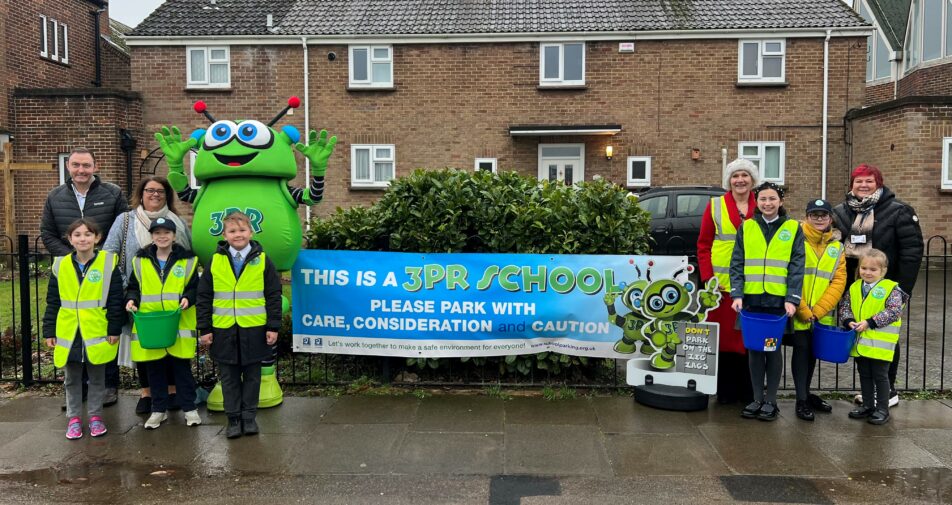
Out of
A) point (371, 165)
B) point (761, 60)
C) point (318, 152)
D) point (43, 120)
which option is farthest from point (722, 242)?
point (43, 120)

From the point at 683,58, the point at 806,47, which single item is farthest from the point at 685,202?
the point at 806,47

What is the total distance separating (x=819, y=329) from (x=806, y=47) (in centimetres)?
1498

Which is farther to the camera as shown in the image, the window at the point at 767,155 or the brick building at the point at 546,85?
the window at the point at 767,155

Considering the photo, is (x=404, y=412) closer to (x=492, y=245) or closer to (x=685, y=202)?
(x=492, y=245)

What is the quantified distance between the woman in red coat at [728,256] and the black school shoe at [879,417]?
2.80ft

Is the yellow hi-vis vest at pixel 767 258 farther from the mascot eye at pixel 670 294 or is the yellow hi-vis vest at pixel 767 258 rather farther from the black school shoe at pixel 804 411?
the black school shoe at pixel 804 411

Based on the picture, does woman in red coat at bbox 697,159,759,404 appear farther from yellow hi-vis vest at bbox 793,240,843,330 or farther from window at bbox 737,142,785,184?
window at bbox 737,142,785,184

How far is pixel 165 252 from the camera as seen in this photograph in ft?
16.4

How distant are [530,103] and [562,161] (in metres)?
1.73

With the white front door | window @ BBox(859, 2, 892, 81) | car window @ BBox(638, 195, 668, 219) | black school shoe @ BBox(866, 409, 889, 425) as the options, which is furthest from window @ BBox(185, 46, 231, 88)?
window @ BBox(859, 2, 892, 81)

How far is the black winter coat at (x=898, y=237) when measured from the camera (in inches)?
205

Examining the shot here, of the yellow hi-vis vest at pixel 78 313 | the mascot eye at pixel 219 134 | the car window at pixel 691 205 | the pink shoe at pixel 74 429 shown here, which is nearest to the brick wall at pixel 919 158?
the car window at pixel 691 205

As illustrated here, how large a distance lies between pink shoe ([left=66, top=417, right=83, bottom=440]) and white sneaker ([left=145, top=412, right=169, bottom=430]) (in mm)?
428

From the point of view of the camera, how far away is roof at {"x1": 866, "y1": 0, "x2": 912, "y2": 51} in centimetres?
2460
